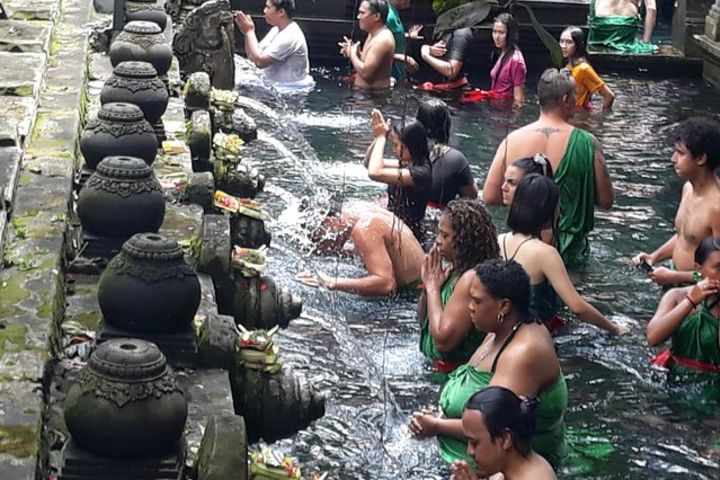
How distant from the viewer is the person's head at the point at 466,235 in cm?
703

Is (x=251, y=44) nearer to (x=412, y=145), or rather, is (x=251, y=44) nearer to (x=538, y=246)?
(x=412, y=145)

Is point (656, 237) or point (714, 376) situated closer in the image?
point (714, 376)

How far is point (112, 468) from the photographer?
4801 millimetres

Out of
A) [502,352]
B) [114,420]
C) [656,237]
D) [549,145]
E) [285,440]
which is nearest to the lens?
[114,420]

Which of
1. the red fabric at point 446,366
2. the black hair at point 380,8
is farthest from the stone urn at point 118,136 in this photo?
the black hair at point 380,8

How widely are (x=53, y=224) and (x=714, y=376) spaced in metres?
3.56

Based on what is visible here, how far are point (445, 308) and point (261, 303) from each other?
1.03m

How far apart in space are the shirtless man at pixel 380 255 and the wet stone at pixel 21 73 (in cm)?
215

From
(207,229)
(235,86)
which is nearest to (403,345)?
(207,229)

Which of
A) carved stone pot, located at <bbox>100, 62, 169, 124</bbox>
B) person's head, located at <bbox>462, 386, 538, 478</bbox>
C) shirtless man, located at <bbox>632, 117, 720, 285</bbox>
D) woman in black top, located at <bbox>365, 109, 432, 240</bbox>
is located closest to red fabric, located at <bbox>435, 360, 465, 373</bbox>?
shirtless man, located at <bbox>632, 117, 720, 285</bbox>

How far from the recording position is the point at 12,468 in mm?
4746

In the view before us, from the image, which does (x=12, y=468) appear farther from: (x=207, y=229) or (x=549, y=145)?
(x=549, y=145)

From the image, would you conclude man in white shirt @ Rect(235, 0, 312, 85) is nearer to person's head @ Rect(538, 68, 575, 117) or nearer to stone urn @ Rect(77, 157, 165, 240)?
person's head @ Rect(538, 68, 575, 117)

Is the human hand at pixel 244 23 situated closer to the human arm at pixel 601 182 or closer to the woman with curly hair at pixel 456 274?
the human arm at pixel 601 182
